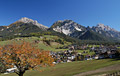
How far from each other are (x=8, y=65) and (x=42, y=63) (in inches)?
283

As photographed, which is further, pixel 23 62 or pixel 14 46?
pixel 14 46

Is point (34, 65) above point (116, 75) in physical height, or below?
above

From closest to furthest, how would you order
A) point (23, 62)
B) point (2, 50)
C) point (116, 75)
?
point (116, 75) < point (23, 62) < point (2, 50)

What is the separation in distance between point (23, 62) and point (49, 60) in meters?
5.95

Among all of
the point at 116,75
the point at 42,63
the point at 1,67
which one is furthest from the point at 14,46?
the point at 116,75

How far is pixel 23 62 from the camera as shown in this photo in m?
21.5

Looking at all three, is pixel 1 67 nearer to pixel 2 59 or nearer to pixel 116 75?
pixel 2 59

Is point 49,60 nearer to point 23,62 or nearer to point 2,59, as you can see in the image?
point 23,62

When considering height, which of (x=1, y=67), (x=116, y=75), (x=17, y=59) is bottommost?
(x=116, y=75)

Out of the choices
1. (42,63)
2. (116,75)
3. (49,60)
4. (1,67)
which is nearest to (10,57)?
(1,67)

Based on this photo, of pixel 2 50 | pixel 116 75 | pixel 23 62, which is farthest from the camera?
pixel 2 50

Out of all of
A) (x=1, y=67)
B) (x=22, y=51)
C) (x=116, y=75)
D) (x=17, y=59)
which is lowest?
(x=116, y=75)

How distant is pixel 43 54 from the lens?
2434 cm

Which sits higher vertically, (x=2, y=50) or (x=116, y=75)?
(x=2, y=50)
